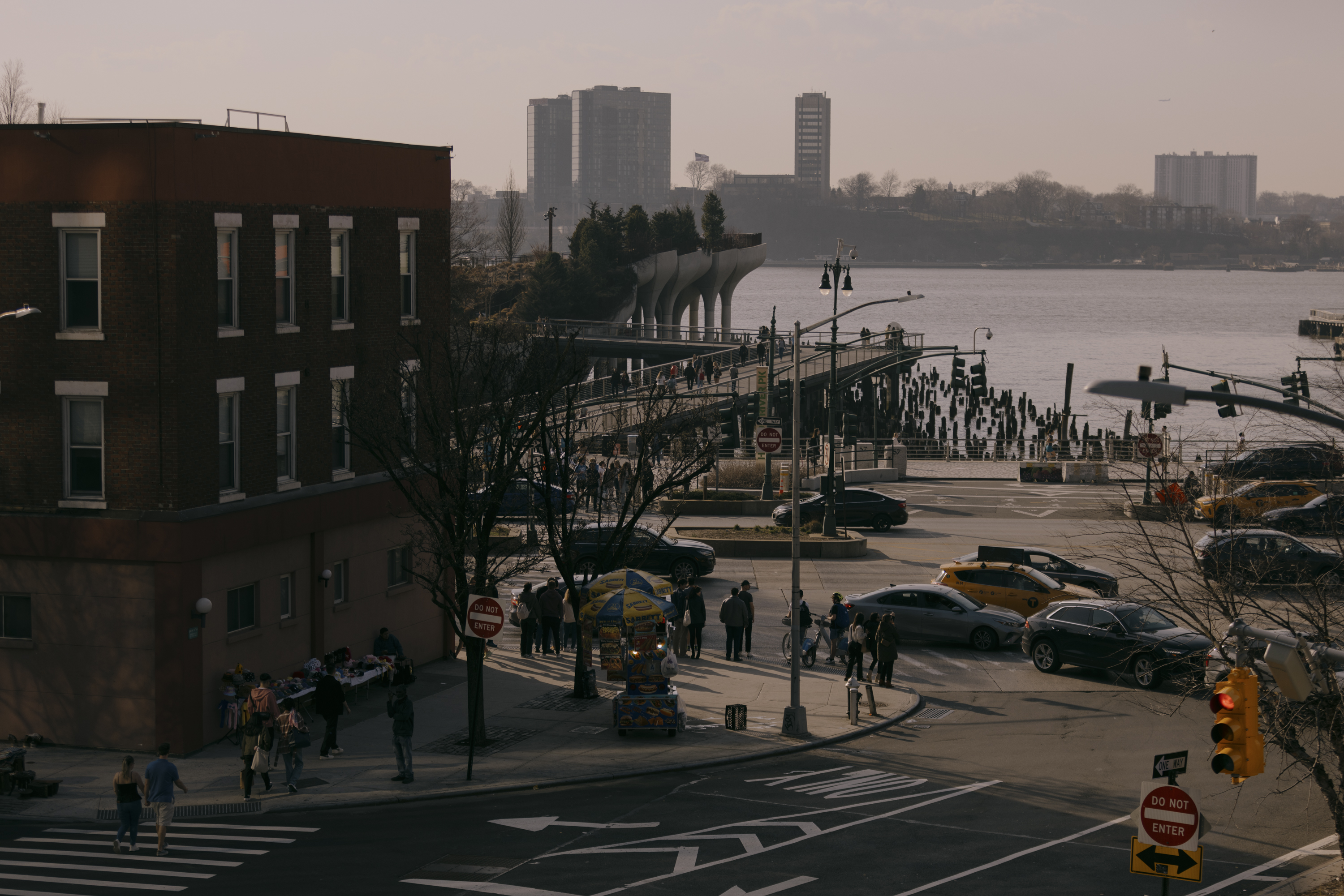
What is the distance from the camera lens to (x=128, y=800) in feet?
61.4

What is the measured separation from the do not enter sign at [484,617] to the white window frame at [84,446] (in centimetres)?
656

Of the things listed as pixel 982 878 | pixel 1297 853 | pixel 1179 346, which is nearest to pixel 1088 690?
pixel 1297 853

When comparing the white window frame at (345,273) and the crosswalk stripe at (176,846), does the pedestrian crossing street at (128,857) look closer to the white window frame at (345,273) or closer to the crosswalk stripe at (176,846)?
the crosswalk stripe at (176,846)

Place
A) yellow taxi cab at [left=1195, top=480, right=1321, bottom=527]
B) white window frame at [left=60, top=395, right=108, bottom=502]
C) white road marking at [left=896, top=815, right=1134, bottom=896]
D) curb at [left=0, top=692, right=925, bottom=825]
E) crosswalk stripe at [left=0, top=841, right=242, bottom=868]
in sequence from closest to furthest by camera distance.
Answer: white road marking at [left=896, top=815, right=1134, bottom=896] < crosswalk stripe at [left=0, top=841, right=242, bottom=868] < curb at [left=0, top=692, right=925, bottom=825] < white window frame at [left=60, top=395, right=108, bottom=502] < yellow taxi cab at [left=1195, top=480, right=1321, bottom=527]

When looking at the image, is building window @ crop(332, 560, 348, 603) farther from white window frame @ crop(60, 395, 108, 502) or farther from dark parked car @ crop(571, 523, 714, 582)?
dark parked car @ crop(571, 523, 714, 582)

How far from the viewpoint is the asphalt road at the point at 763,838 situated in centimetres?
1750

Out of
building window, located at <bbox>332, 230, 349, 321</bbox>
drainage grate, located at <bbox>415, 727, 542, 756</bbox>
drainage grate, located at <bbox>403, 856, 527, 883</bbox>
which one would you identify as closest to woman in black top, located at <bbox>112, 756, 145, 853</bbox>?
drainage grate, located at <bbox>403, 856, 527, 883</bbox>

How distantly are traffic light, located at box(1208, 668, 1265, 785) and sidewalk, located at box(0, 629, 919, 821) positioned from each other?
39.7 feet

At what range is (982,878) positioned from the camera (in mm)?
17594

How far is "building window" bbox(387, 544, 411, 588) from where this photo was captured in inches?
1176

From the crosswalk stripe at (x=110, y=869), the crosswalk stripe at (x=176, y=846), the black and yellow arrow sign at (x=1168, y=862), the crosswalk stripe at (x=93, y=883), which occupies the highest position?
the black and yellow arrow sign at (x=1168, y=862)

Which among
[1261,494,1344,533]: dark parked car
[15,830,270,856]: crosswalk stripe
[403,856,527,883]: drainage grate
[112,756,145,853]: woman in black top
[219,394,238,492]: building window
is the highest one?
[219,394,238,492]: building window

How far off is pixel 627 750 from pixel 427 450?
917cm

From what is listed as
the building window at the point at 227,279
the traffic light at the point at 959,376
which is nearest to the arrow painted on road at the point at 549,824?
the building window at the point at 227,279
